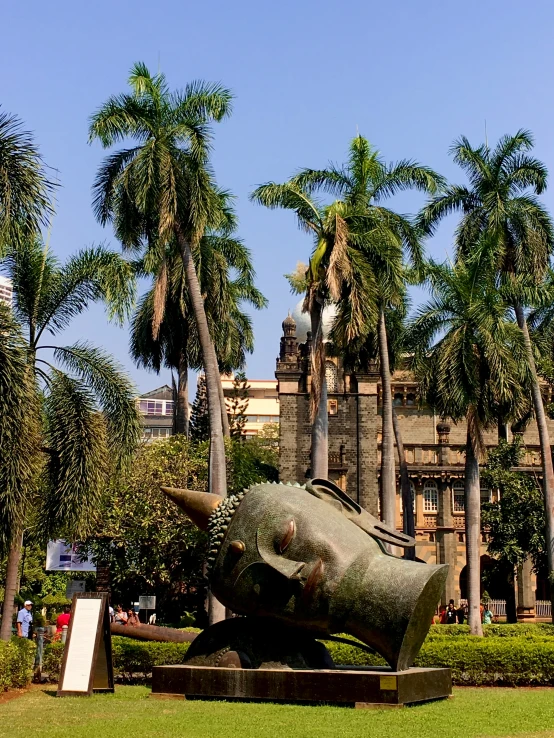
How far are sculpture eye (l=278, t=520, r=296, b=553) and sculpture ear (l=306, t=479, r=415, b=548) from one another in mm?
1168

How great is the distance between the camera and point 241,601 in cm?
1296

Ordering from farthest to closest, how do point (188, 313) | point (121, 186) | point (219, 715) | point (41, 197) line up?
point (188, 313), point (121, 186), point (41, 197), point (219, 715)

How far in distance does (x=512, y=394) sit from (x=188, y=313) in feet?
40.6

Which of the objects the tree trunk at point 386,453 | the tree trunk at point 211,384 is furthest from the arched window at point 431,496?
the tree trunk at point 211,384

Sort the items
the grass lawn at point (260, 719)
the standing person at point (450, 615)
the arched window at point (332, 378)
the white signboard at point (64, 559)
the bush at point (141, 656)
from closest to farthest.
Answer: the grass lawn at point (260, 719) < the bush at point (141, 656) < the white signboard at point (64, 559) < the standing person at point (450, 615) < the arched window at point (332, 378)

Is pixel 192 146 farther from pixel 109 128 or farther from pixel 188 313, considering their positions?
pixel 188 313

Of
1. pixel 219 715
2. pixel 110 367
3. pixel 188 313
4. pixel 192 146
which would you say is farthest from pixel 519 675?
pixel 188 313

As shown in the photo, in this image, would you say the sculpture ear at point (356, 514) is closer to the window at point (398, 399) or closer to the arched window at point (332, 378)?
the arched window at point (332, 378)

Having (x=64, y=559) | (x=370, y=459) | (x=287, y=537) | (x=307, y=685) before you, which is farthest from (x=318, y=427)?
(x=370, y=459)

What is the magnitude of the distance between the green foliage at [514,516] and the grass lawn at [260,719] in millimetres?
24858

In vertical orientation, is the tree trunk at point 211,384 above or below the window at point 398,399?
below

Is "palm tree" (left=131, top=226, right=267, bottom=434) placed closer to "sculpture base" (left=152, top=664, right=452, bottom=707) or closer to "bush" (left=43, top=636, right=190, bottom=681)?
"bush" (left=43, top=636, right=190, bottom=681)

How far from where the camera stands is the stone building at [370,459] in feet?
136

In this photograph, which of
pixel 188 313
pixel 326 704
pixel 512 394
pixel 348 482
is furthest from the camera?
pixel 348 482
